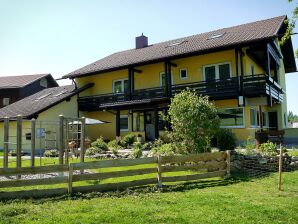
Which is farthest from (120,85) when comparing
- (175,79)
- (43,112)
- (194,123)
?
(194,123)

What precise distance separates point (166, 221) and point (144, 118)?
18.9 m

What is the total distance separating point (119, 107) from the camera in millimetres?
23391

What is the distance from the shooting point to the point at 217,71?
21328mm

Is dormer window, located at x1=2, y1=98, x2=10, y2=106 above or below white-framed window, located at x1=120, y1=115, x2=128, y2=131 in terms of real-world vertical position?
above

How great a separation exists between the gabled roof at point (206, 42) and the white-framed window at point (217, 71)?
1.56 m

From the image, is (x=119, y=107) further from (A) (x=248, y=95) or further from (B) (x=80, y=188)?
(B) (x=80, y=188)

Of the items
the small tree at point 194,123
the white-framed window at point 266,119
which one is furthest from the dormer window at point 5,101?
the small tree at point 194,123

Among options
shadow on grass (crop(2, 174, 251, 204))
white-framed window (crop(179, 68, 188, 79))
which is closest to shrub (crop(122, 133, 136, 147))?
white-framed window (crop(179, 68, 188, 79))

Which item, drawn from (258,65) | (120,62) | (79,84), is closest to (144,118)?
(120,62)

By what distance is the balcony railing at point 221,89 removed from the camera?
60.3 ft

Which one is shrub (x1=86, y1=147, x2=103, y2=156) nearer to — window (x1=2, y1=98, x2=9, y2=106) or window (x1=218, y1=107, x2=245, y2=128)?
window (x1=218, y1=107, x2=245, y2=128)

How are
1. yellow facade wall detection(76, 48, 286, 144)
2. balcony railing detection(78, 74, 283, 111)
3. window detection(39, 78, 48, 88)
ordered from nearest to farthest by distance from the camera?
balcony railing detection(78, 74, 283, 111) < yellow facade wall detection(76, 48, 286, 144) < window detection(39, 78, 48, 88)

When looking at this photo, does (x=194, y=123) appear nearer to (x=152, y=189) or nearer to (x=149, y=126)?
(x=152, y=189)

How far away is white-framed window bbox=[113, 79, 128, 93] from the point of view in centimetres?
2606
